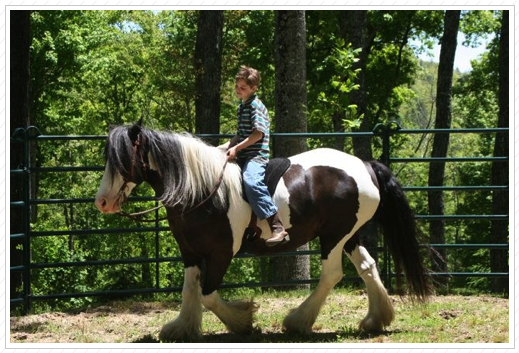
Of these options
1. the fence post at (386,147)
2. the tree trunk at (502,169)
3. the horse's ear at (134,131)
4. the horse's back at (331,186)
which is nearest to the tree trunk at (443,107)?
the tree trunk at (502,169)

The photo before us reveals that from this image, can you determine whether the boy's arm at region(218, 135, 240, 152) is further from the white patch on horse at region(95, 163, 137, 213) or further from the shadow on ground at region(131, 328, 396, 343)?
the shadow on ground at region(131, 328, 396, 343)

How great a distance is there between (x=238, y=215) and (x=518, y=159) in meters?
3.66

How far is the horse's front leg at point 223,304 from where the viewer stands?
6352mm

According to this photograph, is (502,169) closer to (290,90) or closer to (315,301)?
(290,90)

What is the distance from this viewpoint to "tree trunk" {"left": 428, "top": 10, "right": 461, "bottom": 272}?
54.2ft

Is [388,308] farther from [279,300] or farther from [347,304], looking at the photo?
[279,300]

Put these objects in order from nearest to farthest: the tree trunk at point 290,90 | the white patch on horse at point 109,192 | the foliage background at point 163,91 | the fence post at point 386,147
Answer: the white patch on horse at point 109,192 → the fence post at point 386,147 → the tree trunk at point 290,90 → the foliage background at point 163,91

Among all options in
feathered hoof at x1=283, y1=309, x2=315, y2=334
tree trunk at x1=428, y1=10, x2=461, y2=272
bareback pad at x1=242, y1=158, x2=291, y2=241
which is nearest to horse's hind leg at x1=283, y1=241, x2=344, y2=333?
feathered hoof at x1=283, y1=309, x2=315, y2=334

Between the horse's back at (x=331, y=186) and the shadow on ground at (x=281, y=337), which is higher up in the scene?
the horse's back at (x=331, y=186)

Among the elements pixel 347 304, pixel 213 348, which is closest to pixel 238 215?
pixel 213 348

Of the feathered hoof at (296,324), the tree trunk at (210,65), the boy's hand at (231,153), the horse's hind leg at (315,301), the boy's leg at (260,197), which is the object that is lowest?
the feathered hoof at (296,324)

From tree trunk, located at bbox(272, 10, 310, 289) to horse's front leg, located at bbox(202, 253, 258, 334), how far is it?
3078mm

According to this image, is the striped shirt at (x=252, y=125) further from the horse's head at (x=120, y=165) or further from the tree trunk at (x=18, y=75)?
Result: the tree trunk at (x=18, y=75)

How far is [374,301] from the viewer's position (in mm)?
6859
